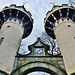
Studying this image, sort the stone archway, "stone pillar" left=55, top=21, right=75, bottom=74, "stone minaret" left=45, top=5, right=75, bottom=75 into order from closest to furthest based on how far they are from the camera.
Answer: the stone archway < "stone pillar" left=55, top=21, right=75, bottom=74 < "stone minaret" left=45, top=5, right=75, bottom=75

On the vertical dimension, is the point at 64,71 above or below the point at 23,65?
below

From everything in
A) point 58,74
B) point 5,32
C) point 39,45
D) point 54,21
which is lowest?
point 58,74

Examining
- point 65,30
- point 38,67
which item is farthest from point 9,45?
point 65,30

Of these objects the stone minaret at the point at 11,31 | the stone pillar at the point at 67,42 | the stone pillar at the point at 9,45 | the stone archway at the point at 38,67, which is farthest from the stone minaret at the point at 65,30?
the stone pillar at the point at 9,45

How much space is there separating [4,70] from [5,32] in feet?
18.5

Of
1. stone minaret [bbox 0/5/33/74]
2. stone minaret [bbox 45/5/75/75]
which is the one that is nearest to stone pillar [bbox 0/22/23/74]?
stone minaret [bbox 0/5/33/74]

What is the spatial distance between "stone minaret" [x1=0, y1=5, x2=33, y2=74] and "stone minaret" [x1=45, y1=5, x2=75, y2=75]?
10.4 ft

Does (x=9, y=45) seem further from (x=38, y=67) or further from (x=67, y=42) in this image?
(x=67, y=42)

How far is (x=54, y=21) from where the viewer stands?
18719 millimetres

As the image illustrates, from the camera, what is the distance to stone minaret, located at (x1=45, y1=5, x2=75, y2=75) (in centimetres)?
1146

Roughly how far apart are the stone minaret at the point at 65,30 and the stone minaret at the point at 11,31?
317cm

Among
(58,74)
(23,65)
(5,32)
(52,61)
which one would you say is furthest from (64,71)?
(5,32)

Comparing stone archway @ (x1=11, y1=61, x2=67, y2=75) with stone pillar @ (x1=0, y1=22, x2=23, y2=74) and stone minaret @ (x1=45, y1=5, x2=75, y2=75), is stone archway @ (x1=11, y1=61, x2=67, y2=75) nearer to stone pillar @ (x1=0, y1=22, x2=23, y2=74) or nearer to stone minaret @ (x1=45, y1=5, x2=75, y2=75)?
stone minaret @ (x1=45, y1=5, x2=75, y2=75)

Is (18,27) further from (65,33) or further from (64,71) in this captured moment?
(64,71)
